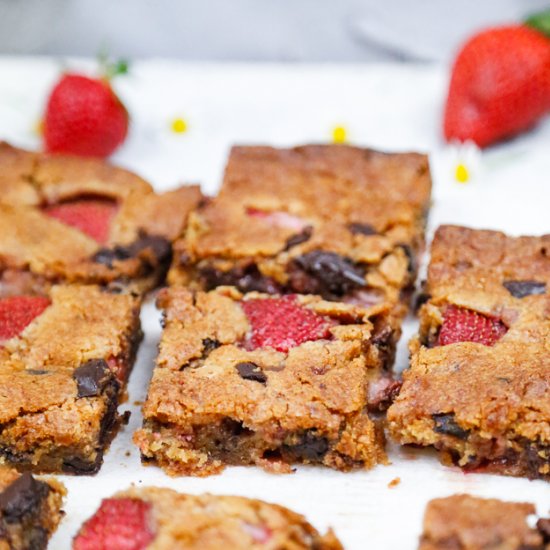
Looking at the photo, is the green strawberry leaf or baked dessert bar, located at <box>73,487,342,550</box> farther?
the green strawberry leaf

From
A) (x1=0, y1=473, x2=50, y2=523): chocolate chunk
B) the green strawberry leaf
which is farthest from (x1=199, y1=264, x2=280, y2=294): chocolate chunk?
the green strawberry leaf

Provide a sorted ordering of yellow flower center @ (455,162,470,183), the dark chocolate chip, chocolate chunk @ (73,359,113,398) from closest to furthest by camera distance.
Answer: chocolate chunk @ (73,359,113,398), the dark chocolate chip, yellow flower center @ (455,162,470,183)

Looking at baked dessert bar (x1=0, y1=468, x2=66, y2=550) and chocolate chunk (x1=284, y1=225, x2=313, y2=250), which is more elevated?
chocolate chunk (x1=284, y1=225, x2=313, y2=250)

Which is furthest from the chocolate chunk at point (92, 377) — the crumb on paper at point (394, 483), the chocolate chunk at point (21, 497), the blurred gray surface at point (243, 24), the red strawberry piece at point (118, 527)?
the blurred gray surface at point (243, 24)

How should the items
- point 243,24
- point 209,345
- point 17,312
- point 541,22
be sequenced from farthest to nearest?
point 243,24 < point 541,22 < point 17,312 < point 209,345

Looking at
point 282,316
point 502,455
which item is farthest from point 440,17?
point 502,455

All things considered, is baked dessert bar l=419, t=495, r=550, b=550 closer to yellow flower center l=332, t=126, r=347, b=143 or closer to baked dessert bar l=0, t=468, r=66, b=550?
baked dessert bar l=0, t=468, r=66, b=550

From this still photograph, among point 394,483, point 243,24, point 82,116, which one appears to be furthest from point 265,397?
point 243,24

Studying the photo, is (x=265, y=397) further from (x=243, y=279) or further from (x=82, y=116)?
(x=82, y=116)
